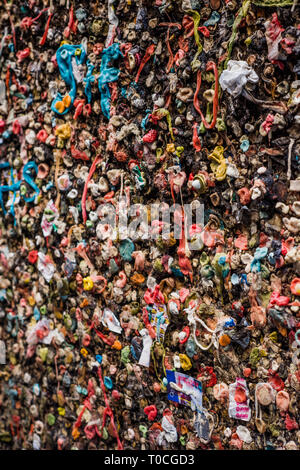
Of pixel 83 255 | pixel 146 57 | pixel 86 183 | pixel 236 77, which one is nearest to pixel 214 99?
pixel 236 77

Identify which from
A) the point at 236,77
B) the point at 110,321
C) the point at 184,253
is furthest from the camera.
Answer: the point at 110,321

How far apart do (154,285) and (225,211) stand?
263 millimetres

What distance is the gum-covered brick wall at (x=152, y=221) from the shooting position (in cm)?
88

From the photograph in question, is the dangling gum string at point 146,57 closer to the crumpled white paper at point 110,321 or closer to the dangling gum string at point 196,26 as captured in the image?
the dangling gum string at point 196,26

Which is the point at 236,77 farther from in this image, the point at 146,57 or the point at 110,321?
the point at 110,321

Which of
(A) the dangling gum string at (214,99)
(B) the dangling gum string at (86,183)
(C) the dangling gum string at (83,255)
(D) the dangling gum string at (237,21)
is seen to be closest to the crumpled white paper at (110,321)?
(C) the dangling gum string at (83,255)

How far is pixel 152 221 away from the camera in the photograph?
1.09m

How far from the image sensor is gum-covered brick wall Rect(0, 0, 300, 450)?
881 millimetres

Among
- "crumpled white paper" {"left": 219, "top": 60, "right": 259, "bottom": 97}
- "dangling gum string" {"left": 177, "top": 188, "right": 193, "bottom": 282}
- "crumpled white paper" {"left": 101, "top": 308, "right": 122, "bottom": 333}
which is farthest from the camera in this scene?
"crumpled white paper" {"left": 101, "top": 308, "right": 122, "bottom": 333}

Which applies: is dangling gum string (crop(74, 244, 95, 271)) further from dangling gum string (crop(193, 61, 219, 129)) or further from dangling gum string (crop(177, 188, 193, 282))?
dangling gum string (crop(193, 61, 219, 129))

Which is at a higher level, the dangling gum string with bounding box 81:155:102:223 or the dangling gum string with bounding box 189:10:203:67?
the dangling gum string with bounding box 189:10:203:67

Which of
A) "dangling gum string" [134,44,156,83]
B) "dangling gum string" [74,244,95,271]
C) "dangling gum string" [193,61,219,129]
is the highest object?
"dangling gum string" [134,44,156,83]

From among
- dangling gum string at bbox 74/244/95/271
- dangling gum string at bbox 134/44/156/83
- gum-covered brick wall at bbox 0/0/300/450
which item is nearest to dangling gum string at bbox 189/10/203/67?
gum-covered brick wall at bbox 0/0/300/450
